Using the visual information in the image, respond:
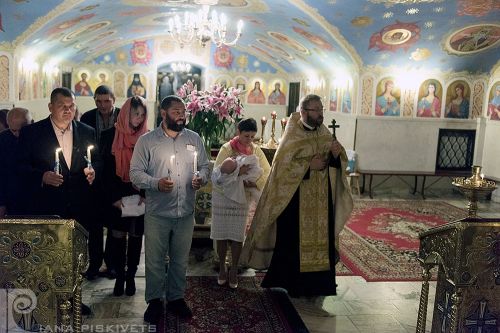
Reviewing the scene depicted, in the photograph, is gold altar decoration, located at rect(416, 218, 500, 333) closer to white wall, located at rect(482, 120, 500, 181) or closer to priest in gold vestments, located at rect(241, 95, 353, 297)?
priest in gold vestments, located at rect(241, 95, 353, 297)

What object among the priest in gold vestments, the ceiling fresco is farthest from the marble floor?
the ceiling fresco

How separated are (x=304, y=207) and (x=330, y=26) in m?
5.67

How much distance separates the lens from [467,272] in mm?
2906

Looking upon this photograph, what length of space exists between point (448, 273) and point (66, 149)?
275cm

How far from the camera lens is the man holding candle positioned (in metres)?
3.57

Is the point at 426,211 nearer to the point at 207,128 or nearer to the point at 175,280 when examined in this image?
the point at 207,128

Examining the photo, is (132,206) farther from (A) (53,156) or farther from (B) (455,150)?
(B) (455,150)

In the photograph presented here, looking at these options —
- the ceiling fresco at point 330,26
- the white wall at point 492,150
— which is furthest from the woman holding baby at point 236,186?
the white wall at point 492,150

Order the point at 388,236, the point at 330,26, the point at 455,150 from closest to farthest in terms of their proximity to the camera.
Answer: the point at 388,236
the point at 330,26
the point at 455,150

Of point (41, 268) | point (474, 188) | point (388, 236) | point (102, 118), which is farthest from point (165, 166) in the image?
point (388, 236)

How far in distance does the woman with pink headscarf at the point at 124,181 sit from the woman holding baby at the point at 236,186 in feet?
2.34

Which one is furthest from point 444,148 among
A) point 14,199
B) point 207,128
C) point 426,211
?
point 14,199

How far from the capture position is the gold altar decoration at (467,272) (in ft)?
9.36

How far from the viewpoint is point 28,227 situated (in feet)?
8.09
